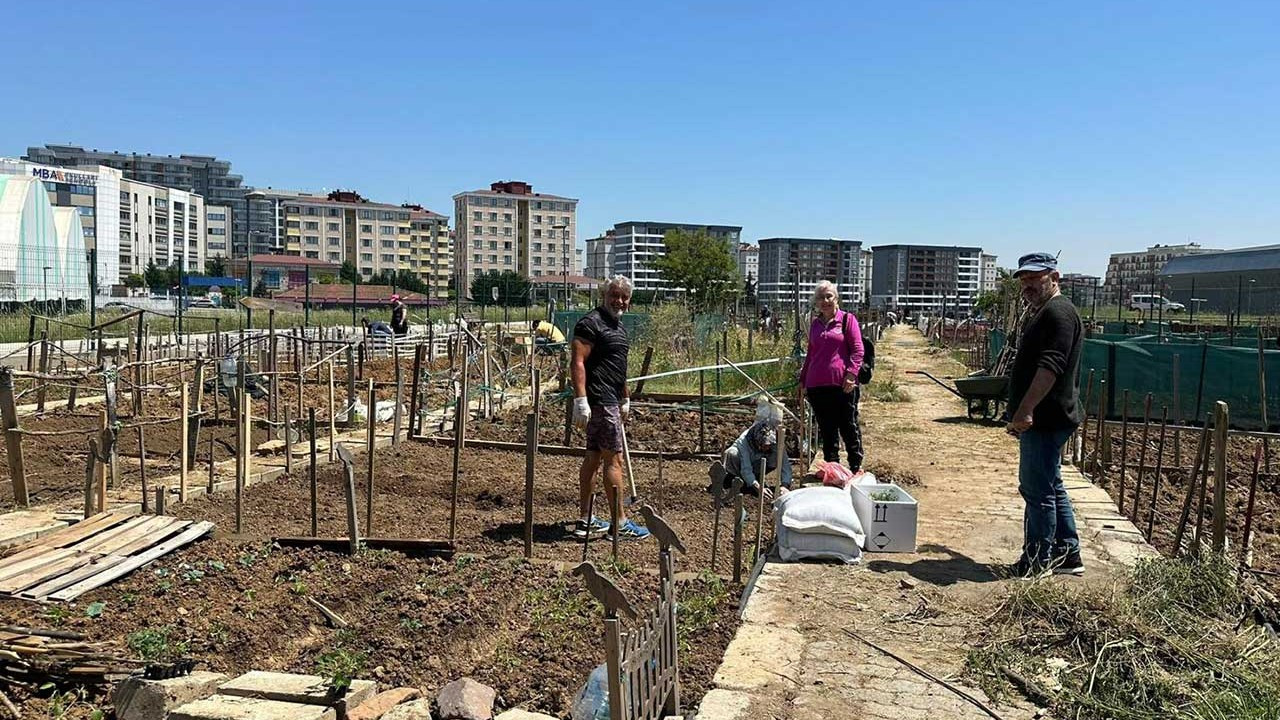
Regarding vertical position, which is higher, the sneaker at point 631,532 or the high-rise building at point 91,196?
the high-rise building at point 91,196

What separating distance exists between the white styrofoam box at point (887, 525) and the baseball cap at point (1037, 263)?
1474 mm

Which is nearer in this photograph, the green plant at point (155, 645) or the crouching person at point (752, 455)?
the green plant at point (155, 645)

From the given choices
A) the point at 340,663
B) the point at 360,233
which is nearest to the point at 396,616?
the point at 340,663

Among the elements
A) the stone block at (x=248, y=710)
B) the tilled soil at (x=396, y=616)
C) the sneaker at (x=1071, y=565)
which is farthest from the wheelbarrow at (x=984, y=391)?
the stone block at (x=248, y=710)

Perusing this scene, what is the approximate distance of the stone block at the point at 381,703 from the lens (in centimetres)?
348

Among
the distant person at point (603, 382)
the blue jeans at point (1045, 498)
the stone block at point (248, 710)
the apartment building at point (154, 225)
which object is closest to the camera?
the stone block at point (248, 710)

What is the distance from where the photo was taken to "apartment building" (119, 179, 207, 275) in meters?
89.6

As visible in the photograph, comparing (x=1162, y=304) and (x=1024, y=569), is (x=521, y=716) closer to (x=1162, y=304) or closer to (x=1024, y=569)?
(x=1024, y=569)

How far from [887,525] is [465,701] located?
2.97 m

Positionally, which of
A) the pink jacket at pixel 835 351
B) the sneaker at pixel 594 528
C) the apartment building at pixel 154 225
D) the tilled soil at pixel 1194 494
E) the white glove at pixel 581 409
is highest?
the apartment building at pixel 154 225

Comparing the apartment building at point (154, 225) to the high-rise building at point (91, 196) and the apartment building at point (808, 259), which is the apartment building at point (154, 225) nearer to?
the high-rise building at point (91, 196)

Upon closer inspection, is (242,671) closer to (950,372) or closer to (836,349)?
(836,349)

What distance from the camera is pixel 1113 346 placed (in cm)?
1277

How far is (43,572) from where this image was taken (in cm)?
513
